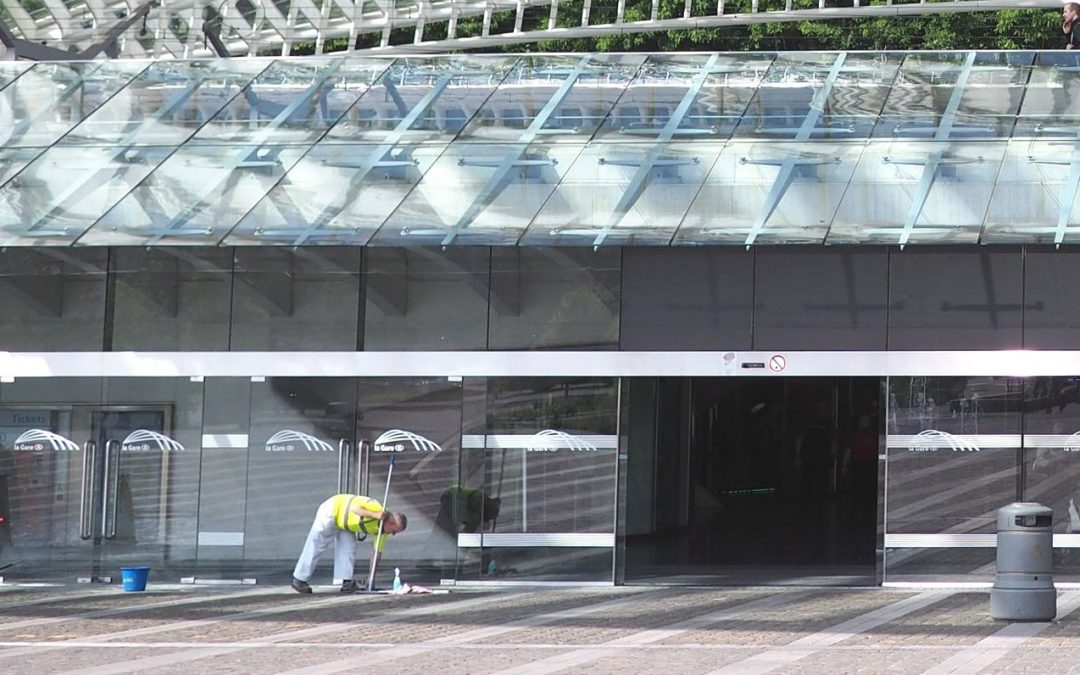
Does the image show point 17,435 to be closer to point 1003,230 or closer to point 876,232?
point 876,232

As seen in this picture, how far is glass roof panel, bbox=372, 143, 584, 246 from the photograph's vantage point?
1795 centimetres

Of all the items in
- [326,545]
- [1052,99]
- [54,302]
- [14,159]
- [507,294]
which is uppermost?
[1052,99]

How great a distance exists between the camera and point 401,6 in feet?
85.5

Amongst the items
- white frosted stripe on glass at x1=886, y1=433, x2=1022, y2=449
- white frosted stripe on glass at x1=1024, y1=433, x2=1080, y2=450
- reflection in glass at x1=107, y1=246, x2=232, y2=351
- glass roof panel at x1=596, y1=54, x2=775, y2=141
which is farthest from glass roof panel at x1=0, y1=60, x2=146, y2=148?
white frosted stripe on glass at x1=1024, y1=433, x2=1080, y2=450

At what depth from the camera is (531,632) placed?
13.5 meters

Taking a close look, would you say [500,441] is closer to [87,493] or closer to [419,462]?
[419,462]

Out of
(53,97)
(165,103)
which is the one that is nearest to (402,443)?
(165,103)

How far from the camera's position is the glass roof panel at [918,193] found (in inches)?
684

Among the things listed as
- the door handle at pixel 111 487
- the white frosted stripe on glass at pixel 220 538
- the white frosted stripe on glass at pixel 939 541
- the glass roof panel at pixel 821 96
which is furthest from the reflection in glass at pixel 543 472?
the door handle at pixel 111 487

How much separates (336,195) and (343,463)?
2.85 meters

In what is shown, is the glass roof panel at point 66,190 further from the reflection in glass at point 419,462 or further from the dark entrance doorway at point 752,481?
the dark entrance doorway at point 752,481

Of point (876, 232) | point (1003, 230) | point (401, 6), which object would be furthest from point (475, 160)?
point (401, 6)

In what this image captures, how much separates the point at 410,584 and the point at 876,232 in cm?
591

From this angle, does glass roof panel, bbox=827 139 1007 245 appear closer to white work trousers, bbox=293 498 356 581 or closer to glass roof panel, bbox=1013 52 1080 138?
glass roof panel, bbox=1013 52 1080 138
